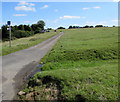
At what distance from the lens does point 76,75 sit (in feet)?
17.8

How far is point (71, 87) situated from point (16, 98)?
1.83 meters

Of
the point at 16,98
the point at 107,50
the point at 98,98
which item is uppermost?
the point at 107,50

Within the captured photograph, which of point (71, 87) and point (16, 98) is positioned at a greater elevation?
point (71, 87)

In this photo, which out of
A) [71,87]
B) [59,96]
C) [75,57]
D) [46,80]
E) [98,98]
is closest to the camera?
[98,98]

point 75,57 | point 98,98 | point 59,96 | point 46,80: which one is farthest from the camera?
point 75,57

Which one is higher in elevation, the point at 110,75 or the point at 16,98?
the point at 110,75

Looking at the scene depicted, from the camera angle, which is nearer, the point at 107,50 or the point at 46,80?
the point at 46,80

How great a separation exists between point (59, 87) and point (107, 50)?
A: 249 inches

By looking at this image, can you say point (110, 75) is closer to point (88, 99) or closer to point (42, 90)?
point (88, 99)

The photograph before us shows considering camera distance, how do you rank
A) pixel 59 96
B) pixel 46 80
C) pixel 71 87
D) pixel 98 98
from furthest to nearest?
pixel 46 80 < pixel 71 87 < pixel 59 96 < pixel 98 98

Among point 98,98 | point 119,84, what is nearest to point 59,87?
point 98,98

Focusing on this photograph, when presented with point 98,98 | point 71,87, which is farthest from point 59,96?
point 98,98

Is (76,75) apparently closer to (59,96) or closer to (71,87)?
(71,87)

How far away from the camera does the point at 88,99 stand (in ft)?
13.1
